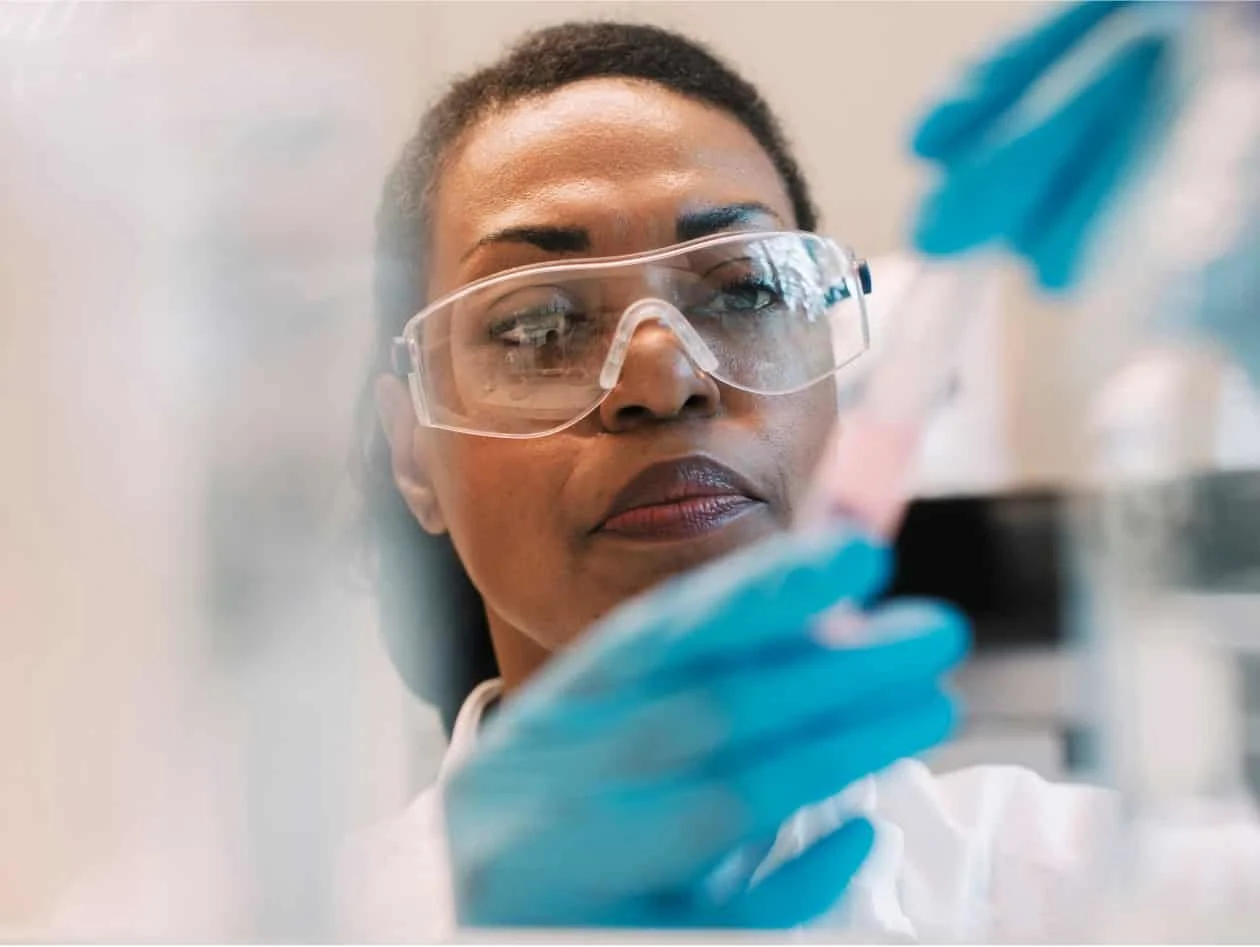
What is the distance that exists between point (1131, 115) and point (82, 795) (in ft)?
2.81

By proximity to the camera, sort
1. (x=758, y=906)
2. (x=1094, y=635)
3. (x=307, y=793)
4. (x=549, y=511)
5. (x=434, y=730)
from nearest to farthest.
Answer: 1. (x=758, y=906)
2. (x=1094, y=635)
3. (x=549, y=511)
4. (x=307, y=793)
5. (x=434, y=730)

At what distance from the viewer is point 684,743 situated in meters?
0.43

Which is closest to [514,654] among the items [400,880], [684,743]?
[400,880]

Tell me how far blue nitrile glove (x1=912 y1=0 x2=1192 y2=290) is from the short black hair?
313 mm

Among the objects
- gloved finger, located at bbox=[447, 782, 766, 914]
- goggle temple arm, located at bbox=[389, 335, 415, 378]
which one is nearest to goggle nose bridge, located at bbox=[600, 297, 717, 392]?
goggle temple arm, located at bbox=[389, 335, 415, 378]

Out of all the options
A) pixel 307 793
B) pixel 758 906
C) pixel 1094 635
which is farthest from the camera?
pixel 307 793

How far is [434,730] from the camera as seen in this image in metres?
0.97

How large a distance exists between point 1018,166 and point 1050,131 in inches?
0.9

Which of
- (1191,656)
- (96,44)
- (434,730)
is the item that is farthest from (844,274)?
(96,44)

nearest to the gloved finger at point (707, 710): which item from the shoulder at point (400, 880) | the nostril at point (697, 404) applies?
the shoulder at point (400, 880)

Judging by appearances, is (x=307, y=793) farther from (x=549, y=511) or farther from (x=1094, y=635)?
(x=1094, y=635)

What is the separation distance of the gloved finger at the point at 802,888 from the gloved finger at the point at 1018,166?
1.01 ft

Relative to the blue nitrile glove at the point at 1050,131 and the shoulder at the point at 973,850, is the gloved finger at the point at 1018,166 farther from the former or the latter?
the shoulder at the point at 973,850

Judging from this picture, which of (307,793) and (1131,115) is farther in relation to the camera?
(307,793)
